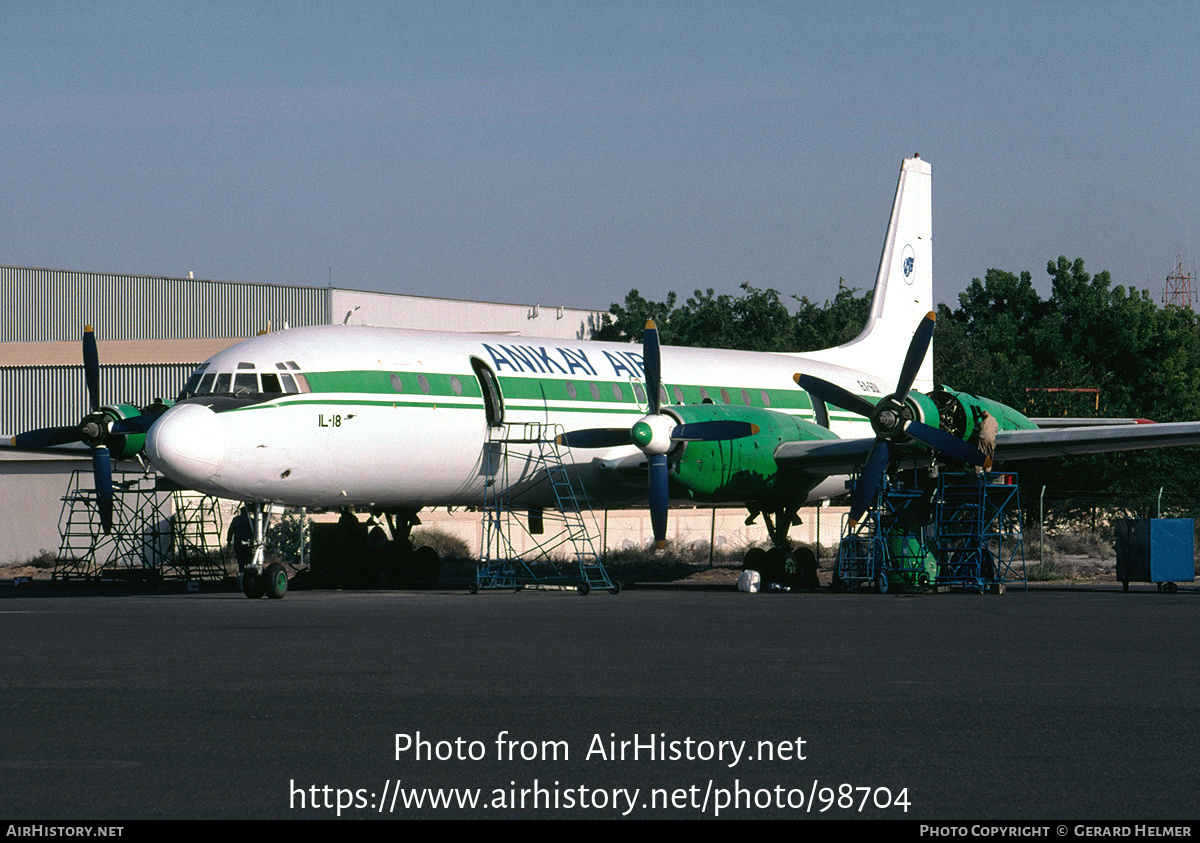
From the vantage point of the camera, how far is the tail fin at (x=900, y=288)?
118ft

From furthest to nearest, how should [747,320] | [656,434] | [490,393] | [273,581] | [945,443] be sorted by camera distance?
[747,320]
[945,443]
[490,393]
[656,434]
[273,581]

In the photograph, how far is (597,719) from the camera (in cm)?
935

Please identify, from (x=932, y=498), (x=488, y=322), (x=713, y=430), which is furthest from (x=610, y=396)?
(x=488, y=322)

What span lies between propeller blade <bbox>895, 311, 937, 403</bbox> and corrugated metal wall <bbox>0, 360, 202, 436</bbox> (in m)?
30.8

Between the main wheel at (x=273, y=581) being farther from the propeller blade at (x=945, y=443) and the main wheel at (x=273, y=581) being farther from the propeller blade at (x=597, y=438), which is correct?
the propeller blade at (x=945, y=443)

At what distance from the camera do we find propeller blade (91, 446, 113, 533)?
26.1 m

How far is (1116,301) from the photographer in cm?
7531

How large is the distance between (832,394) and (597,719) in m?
19.0

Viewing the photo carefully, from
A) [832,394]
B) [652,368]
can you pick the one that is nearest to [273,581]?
[652,368]

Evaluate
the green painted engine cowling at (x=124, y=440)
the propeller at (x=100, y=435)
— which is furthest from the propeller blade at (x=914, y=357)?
the propeller at (x=100, y=435)

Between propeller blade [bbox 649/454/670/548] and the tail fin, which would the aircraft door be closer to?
propeller blade [bbox 649/454/670/548]

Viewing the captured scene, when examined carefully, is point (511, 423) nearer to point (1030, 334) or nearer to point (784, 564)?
point (784, 564)
